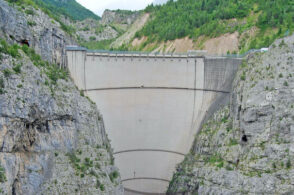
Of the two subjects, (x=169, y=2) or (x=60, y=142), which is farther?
(x=169, y=2)

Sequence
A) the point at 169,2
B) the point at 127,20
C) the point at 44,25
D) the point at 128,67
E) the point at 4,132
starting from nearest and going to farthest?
the point at 4,132 < the point at 44,25 < the point at 128,67 < the point at 169,2 < the point at 127,20

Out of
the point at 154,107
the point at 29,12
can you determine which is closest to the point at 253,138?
the point at 154,107

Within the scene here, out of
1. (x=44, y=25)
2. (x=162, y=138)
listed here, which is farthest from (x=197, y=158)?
(x=44, y=25)

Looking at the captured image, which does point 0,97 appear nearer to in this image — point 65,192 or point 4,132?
point 4,132

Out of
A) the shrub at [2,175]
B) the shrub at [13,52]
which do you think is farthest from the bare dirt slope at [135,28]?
the shrub at [2,175]

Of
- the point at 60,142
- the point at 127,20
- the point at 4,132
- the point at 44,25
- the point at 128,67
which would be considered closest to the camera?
the point at 4,132

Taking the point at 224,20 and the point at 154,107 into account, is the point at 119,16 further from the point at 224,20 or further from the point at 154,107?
the point at 154,107
